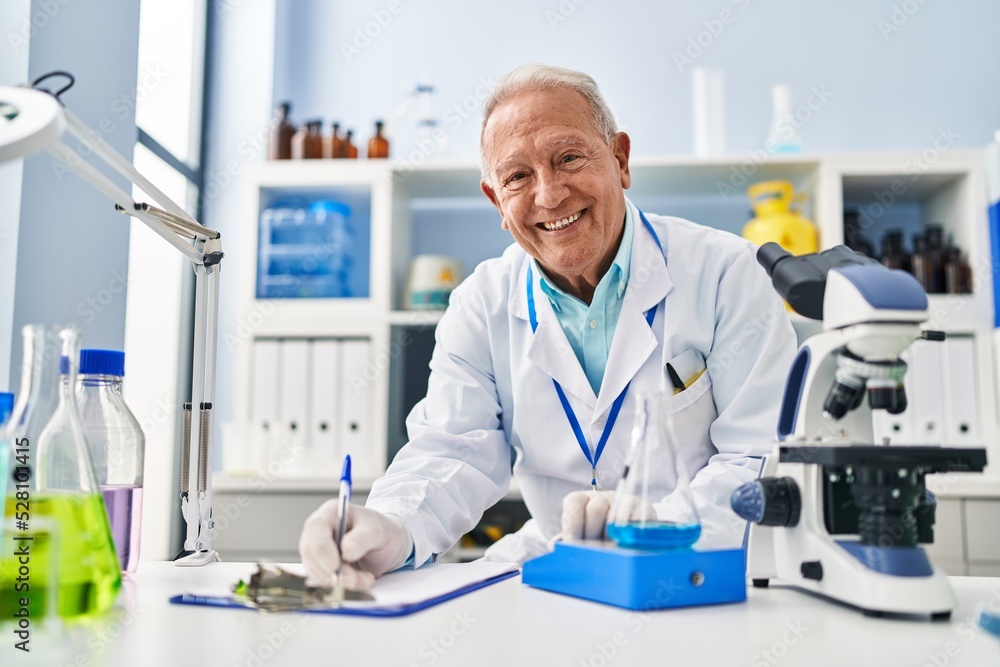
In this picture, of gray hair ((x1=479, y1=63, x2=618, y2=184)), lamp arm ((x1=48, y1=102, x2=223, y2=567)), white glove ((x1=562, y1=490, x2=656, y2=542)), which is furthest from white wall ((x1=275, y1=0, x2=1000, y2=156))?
white glove ((x1=562, y1=490, x2=656, y2=542))

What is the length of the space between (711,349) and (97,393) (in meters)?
0.92

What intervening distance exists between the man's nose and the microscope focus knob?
2.23ft

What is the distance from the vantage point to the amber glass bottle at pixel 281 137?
113 inches

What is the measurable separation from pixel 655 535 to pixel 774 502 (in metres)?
0.13

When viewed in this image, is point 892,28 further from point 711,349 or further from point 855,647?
point 855,647

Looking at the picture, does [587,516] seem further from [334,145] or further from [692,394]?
[334,145]

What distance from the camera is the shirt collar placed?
147cm

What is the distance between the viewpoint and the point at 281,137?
2.88 m

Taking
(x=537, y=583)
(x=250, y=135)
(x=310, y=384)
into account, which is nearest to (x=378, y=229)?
(x=310, y=384)

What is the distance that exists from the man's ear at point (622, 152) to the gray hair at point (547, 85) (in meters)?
0.03

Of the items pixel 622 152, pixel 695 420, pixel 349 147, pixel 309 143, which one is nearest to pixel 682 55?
pixel 349 147

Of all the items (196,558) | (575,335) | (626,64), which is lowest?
(196,558)

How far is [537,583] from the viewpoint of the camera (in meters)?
0.85

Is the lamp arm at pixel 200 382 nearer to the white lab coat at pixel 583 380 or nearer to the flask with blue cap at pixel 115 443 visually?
the flask with blue cap at pixel 115 443
